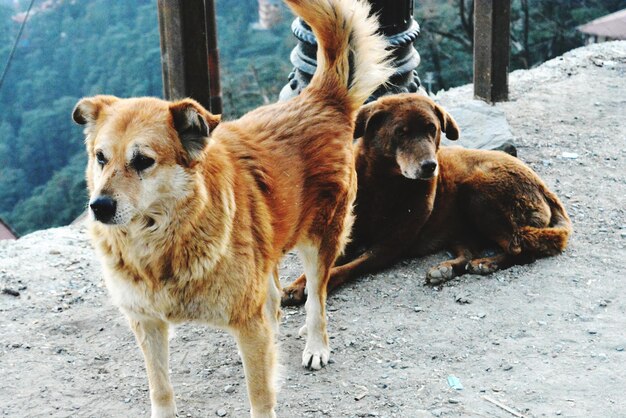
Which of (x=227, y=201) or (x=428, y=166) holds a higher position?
(x=227, y=201)

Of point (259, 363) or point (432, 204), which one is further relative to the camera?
point (432, 204)

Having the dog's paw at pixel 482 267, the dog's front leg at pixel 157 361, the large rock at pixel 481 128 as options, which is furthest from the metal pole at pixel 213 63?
the dog's front leg at pixel 157 361

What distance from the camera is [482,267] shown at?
203 inches

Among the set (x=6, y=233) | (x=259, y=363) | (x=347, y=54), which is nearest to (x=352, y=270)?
(x=347, y=54)

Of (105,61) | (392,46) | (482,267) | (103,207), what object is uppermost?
(103,207)

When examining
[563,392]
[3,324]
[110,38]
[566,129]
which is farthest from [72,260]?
[110,38]

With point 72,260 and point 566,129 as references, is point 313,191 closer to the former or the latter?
point 72,260

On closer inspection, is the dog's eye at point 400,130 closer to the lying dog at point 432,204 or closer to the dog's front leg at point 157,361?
the lying dog at point 432,204

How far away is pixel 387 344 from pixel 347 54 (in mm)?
1610

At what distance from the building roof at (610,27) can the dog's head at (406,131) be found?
6.40 metres

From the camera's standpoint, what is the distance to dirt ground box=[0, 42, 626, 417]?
399 centimetres

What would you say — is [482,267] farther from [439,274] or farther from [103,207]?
[103,207]

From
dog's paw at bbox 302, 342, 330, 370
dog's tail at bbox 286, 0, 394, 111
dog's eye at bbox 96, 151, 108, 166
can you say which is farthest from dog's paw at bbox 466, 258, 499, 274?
dog's eye at bbox 96, 151, 108, 166

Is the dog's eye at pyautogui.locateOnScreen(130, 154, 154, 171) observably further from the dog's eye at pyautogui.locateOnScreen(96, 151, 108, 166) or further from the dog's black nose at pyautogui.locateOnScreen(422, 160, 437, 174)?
the dog's black nose at pyautogui.locateOnScreen(422, 160, 437, 174)
